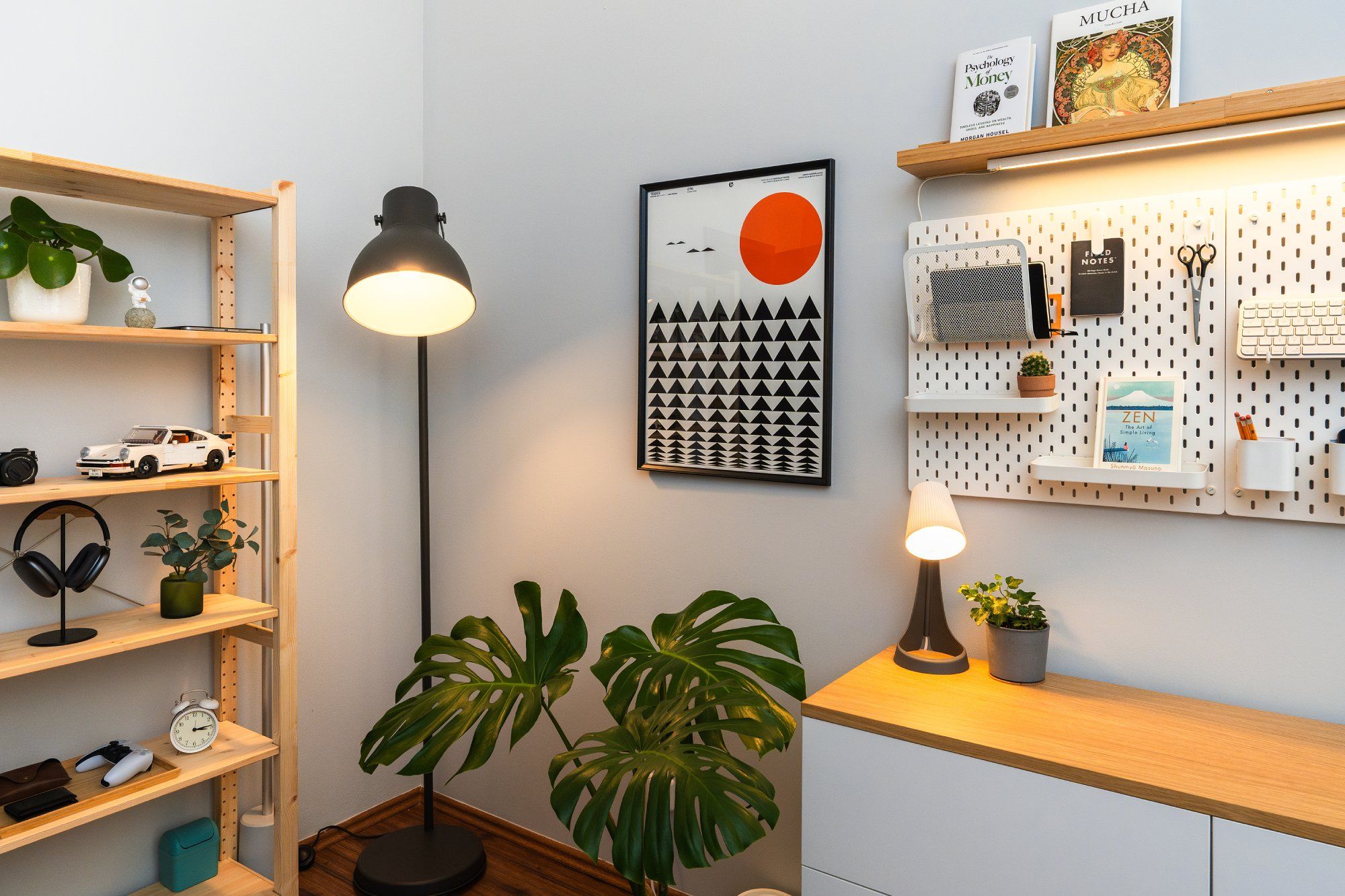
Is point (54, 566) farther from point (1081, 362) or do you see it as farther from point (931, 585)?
point (1081, 362)

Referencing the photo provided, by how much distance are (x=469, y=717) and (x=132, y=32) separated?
1.85m

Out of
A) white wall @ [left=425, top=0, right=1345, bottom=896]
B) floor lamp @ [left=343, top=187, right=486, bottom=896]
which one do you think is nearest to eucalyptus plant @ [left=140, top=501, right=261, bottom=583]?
floor lamp @ [left=343, top=187, right=486, bottom=896]

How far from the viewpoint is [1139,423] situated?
153cm

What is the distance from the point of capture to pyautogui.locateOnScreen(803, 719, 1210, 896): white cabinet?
1.15 meters

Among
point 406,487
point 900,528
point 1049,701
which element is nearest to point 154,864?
point 406,487

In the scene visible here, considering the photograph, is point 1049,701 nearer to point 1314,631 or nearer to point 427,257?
point 1314,631

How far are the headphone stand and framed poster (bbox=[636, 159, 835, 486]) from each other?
4.32 feet

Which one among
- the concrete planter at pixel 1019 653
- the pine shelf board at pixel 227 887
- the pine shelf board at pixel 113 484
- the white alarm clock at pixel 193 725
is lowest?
the pine shelf board at pixel 227 887

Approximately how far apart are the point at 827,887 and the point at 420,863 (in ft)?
4.30

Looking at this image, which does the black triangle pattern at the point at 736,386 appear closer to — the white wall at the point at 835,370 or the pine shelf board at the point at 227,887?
Result: the white wall at the point at 835,370

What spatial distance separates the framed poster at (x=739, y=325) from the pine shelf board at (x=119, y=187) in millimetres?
989

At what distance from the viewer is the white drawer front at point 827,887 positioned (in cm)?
141

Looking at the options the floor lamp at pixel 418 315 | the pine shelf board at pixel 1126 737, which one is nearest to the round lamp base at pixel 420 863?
the floor lamp at pixel 418 315

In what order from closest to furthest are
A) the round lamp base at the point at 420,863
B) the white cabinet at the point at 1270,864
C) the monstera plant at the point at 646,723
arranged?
the white cabinet at the point at 1270,864
the monstera plant at the point at 646,723
the round lamp base at the point at 420,863
